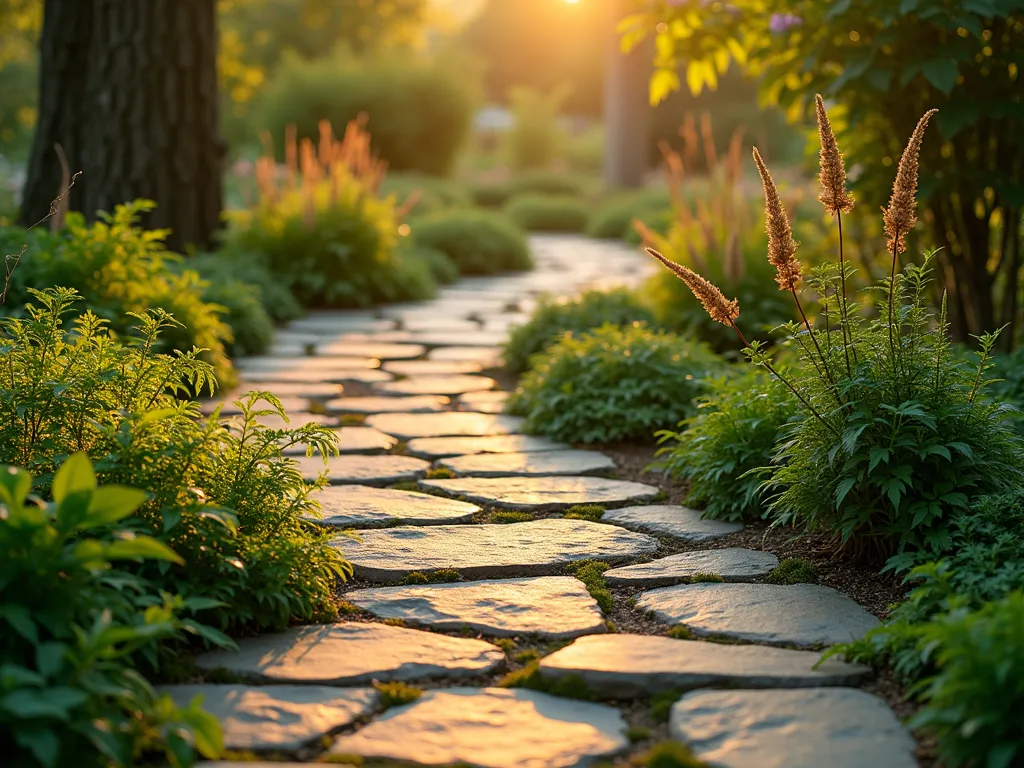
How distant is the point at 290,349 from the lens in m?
5.84

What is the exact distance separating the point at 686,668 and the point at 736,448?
1.11 meters

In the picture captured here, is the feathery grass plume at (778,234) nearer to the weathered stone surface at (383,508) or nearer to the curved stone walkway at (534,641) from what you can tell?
the curved stone walkway at (534,641)

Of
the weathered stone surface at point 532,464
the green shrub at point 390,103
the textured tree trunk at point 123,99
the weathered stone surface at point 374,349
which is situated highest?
the green shrub at point 390,103

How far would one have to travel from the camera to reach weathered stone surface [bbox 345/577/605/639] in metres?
2.38

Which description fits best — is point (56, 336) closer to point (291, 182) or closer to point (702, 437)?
point (702, 437)

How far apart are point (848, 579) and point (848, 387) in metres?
0.48

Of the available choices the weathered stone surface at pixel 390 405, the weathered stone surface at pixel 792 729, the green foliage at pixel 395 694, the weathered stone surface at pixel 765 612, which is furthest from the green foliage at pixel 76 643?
the weathered stone surface at pixel 390 405

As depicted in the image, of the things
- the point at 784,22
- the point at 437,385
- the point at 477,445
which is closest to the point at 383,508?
the point at 477,445

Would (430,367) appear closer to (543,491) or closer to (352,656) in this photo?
(543,491)

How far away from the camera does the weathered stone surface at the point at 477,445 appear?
3926mm

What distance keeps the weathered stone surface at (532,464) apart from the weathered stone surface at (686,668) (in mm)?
1457

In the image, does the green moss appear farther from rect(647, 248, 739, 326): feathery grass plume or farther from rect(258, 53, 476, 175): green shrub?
rect(258, 53, 476, 175): green shrub

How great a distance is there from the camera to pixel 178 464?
2248 mm

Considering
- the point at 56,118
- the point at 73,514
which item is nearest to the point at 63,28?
the point at 56,118
